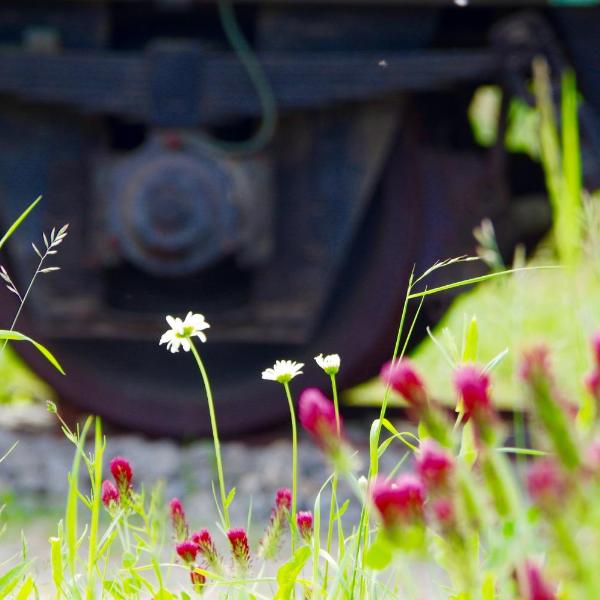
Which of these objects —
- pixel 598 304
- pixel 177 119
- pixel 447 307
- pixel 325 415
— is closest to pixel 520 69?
pixel 447 307

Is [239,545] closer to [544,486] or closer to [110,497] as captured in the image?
[110,497]

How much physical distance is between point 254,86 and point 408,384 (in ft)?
9.53

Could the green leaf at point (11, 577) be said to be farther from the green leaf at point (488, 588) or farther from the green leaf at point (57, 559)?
the green leaf at point (488, 588)

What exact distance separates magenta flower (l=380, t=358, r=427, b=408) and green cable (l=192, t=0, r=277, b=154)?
9.41 feet

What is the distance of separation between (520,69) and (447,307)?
2.35 feet

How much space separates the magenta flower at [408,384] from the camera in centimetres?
83

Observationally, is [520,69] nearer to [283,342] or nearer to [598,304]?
[283,342]

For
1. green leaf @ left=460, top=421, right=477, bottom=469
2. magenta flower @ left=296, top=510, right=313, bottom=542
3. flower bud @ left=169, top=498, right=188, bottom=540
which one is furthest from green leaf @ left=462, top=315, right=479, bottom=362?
flower bud @ left=169, top=498, right=188, bottom=540

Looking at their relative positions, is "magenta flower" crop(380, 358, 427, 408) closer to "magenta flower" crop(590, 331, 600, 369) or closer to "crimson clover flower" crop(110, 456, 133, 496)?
"magenta flower" crop(590, 331, 600, 369)

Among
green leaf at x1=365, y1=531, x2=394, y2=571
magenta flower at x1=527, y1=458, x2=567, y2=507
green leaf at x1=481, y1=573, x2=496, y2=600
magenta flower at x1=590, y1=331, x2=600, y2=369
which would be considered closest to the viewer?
magenta flower at x1=527, y1=458, x2=567, y2=507

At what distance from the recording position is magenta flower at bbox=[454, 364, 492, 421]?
2.52ft

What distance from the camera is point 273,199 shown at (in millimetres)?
3840

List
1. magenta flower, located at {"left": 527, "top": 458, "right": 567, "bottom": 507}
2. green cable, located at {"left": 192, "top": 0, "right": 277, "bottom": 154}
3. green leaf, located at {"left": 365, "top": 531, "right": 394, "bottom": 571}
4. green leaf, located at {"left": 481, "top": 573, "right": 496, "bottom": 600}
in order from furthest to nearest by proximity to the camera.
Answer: green cable, located at {"left": 192, "top": 0, "right": 277, "bottom": 154} → green leaf, located at {"left": 481, "top": 573, "right": 496, "bottom": 600} → green leaf, located at {"left": 365, "top": 531, "right": 394, "bottom": 571} → magenta flower, located at {"left": 527, "top": 458, "right": 567, "bottom": 507}

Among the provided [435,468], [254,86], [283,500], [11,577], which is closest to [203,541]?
[283,500]
